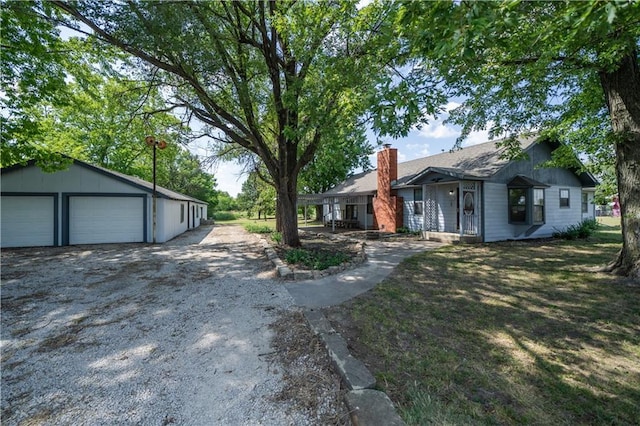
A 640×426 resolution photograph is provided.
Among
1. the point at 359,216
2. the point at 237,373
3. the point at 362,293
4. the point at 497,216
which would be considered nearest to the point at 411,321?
the point at 362,293

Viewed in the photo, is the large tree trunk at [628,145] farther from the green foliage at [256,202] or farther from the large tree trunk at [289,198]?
the green foliage at [256,202]

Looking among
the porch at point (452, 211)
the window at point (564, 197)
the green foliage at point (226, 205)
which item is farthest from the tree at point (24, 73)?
the green foliage at point (226, 205)

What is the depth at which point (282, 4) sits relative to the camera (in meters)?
8.02

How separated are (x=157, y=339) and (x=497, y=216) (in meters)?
14.0

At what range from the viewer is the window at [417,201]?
49.5 ft

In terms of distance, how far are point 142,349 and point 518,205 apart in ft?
49.9

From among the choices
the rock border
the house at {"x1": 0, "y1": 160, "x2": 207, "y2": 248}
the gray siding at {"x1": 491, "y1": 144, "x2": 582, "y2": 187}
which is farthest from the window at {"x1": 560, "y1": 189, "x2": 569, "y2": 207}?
A: the house at {"x1": 0, "y1": 160, "x2": 207, "y2": 248}

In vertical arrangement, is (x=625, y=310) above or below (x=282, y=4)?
below

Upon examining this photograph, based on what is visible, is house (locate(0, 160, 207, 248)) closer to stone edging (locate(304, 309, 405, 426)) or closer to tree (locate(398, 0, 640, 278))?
stone edging (locate(304, 309, 405, 426))

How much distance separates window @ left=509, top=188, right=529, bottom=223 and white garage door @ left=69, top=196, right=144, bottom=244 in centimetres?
1764

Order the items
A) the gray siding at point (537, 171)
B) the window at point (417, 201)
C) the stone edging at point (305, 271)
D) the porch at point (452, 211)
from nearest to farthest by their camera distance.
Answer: the stone edging at point (305, 271) < the porch at point (452, 211) < the gray siding at point (537, 171) < the window at point (417, 201)

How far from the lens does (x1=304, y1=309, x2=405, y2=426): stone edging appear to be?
2078 mm

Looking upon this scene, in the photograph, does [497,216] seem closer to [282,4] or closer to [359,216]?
[359,216]

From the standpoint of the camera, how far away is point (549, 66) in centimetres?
644
